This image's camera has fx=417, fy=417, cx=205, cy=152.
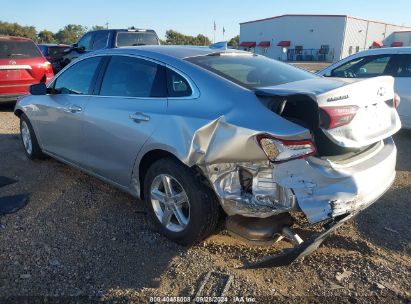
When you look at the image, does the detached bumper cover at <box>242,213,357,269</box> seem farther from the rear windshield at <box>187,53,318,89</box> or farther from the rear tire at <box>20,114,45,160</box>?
the rear tire at <box>20,114,45,160</box>

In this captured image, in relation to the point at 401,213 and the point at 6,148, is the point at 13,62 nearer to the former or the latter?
the point at 6,148

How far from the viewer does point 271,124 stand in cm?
283

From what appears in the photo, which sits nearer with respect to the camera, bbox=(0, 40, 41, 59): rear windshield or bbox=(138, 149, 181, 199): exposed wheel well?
bbox=(138, 149, 181, 199): exposed wheel well

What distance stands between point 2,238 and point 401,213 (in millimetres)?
3785

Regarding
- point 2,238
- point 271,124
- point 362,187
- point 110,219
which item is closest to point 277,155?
point 271,124

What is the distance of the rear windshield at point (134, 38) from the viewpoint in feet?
37.7

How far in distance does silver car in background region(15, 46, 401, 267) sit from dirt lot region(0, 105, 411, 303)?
0.82 ft

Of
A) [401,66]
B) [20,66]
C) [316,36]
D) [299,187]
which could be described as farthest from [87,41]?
[316,36]

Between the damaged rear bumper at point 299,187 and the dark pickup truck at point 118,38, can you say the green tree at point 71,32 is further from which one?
the damaged rear bumper at point 299,187

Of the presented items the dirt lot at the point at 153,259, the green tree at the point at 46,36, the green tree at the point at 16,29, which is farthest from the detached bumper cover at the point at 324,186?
the green tree at the point at 46,36

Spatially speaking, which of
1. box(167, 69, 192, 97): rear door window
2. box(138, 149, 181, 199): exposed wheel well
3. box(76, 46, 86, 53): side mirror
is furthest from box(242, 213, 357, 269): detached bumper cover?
box(76, 46, 86, 53): side mirror

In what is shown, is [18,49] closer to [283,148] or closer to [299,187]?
[283,148]

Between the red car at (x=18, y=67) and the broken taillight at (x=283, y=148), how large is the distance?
26.6 ft

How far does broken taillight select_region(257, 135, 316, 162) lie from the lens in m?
2.79
